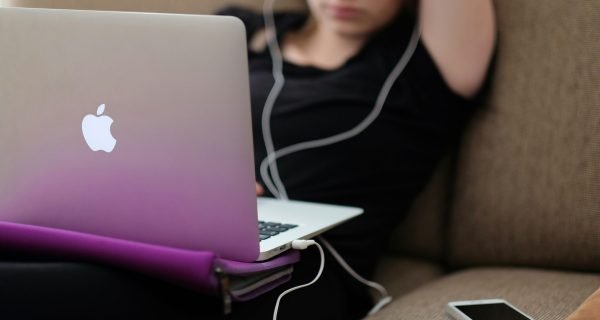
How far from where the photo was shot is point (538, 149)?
3.60ft

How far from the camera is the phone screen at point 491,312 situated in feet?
2.68

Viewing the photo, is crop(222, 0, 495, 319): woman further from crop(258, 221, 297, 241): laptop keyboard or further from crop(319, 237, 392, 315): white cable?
crop(258, 221, 297, 241): laptop keyboard

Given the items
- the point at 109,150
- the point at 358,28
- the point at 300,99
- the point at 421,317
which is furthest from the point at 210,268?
the point at 358,28

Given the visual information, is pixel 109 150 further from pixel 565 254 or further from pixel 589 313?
pixel 565 254

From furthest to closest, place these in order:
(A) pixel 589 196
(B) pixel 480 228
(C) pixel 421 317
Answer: (B) pixel 480 228 < (A) pixel 589 196 < (C) pixel 421 317

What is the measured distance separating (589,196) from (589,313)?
402mm

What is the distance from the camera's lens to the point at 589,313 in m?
0.69

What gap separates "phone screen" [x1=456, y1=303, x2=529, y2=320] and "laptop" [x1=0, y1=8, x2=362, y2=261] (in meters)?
0.27

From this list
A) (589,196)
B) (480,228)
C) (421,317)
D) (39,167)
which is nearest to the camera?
(39,167)

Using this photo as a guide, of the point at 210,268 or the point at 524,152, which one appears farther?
the point at 524,152

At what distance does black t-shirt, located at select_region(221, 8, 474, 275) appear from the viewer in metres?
1.13

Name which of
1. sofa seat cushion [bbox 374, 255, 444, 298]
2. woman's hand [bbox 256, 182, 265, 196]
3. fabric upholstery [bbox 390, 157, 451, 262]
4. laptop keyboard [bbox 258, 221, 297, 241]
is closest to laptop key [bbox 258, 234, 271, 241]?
laptop keyboard [bbox 258, 221, 297, 241]

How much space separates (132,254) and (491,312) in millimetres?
472

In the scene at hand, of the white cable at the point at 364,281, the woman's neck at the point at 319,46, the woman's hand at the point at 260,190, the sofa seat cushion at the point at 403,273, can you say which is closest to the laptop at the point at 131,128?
the white cable at the point at 364,281
